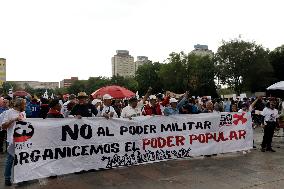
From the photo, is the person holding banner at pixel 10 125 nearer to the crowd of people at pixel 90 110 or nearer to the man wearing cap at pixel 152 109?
the crowd of people at pixel 90 110

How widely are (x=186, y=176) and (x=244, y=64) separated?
201 ft

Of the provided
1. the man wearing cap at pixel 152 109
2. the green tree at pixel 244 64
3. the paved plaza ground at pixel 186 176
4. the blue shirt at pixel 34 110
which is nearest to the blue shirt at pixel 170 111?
the man wearing cap at pixel 152 109

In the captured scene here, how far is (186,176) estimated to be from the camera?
8727mm

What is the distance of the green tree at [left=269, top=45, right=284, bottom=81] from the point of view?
68125 millimetres

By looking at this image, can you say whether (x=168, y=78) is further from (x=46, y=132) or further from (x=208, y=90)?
(x=46, y=132)

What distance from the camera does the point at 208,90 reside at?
261ft

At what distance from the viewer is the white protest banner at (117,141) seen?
26.5ft

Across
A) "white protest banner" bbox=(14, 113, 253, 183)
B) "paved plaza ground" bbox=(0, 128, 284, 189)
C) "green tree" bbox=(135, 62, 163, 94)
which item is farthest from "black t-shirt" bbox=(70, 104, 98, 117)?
"green tree" bbox=(135, 62, 163, 94)

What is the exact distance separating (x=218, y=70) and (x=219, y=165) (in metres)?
60.8

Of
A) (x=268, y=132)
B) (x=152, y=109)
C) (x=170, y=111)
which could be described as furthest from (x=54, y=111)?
(x=268, y=132)

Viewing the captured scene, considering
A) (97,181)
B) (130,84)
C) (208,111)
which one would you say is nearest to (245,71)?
(130,84)

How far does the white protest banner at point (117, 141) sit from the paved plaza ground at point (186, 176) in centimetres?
22

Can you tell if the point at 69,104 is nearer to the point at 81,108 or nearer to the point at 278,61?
the point at 81,108

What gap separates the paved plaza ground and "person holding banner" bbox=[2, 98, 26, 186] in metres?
0.32
